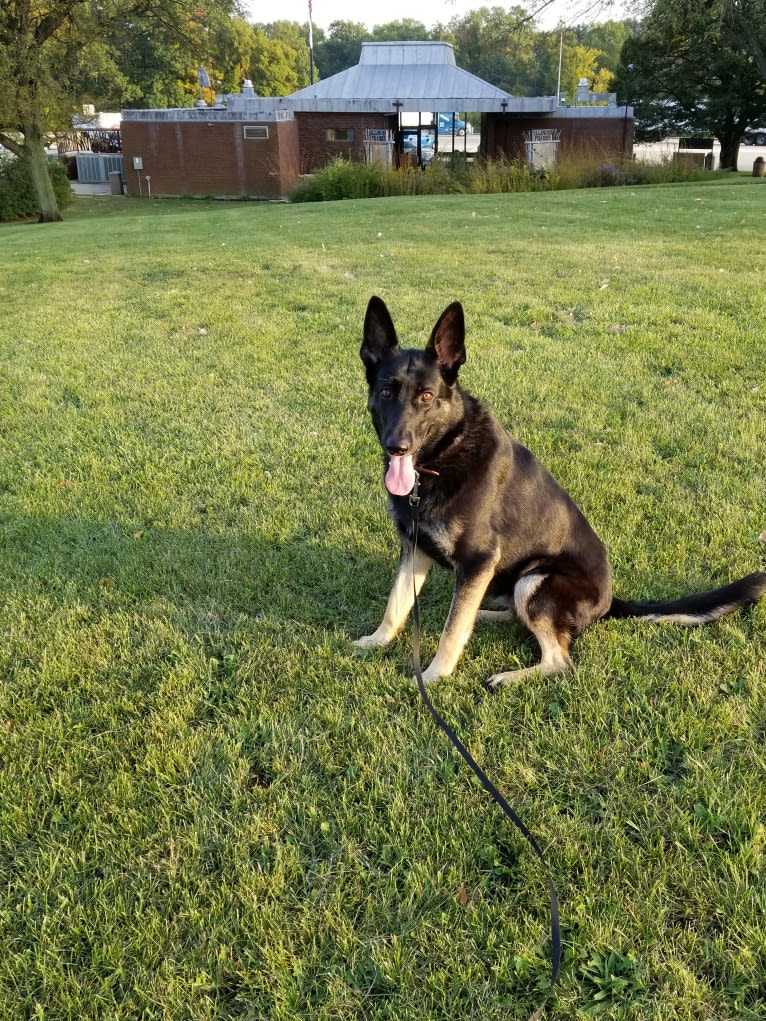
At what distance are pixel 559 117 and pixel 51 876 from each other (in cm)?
4290

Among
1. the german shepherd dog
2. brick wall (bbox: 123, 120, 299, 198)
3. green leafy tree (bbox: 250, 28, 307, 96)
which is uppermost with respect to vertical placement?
green leafy tree (bbox: 250, 28, 307, 96)

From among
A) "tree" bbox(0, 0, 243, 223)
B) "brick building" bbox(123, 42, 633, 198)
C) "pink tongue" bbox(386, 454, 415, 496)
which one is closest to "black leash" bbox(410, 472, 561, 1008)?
"pink tongue" bbox(386, 454, 415, 496)

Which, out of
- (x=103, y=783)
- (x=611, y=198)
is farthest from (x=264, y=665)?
(x=611, y=198)

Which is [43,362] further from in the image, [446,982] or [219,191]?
[219,191]

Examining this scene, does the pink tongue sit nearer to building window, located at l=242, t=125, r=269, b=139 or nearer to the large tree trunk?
the large tree trunk

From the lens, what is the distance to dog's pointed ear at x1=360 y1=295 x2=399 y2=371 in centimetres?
297

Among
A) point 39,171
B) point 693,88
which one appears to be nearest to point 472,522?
point 39,171

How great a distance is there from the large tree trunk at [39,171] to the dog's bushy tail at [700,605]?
2968 cm

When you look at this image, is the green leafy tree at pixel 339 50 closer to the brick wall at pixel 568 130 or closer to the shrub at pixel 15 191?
the brick wall at pixel 568 130

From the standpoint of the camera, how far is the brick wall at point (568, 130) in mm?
37406

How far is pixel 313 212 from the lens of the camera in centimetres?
2033

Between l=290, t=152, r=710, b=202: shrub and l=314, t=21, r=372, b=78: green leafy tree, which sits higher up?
l=314, t=21, r=372, b=78: green leafy tree

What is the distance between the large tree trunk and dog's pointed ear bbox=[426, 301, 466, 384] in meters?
29.1

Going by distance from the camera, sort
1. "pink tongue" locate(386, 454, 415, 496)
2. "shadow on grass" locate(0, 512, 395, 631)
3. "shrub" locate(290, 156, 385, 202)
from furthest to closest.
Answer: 1. "shrub" locate(290, 156, 385, 202)
2. "shadow on grass" locate(0, 512, 395, 631)
3. "pink tongue" locate(386, 454, 415, 496)
